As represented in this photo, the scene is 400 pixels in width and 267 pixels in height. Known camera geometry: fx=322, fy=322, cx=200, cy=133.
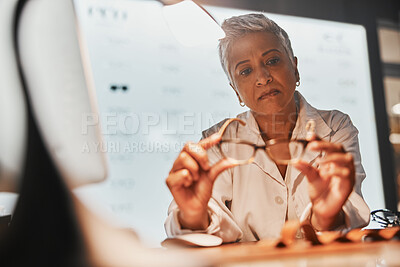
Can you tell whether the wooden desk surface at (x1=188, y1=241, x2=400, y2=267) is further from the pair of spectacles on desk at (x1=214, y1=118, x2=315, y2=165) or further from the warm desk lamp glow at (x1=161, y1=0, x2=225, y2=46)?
the warm desk lamp glow at (x1=161, y1=0, x2=225, y2=46)

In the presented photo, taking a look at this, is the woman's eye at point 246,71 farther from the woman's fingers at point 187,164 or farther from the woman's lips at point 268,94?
the woman's fingers at point 187,164

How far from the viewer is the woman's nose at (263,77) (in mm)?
742

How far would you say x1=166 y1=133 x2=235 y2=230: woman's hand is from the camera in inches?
25.3

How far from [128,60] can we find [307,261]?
0.57m

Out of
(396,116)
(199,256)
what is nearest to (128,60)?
(199,256)

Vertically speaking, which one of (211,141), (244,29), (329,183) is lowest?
(329,183)

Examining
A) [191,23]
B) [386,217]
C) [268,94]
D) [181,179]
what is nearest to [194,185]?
[181,179]

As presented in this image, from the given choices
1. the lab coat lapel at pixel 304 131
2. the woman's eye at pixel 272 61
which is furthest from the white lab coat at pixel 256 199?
the woman's eye at pixel 272 61

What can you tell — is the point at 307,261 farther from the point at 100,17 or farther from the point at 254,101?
the point at 100,17

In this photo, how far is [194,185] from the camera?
65 centimetres

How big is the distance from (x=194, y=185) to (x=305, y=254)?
25 cm

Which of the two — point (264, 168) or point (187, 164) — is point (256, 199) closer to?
point (264, 168)

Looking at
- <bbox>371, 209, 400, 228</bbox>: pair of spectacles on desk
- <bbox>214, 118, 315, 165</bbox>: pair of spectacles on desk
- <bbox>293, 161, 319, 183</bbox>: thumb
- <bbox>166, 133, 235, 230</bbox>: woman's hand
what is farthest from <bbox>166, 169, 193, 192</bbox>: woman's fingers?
<bbox>371, 209, 400, 228</bbox>: pair of spectacles on desk

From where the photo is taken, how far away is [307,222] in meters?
0.69
